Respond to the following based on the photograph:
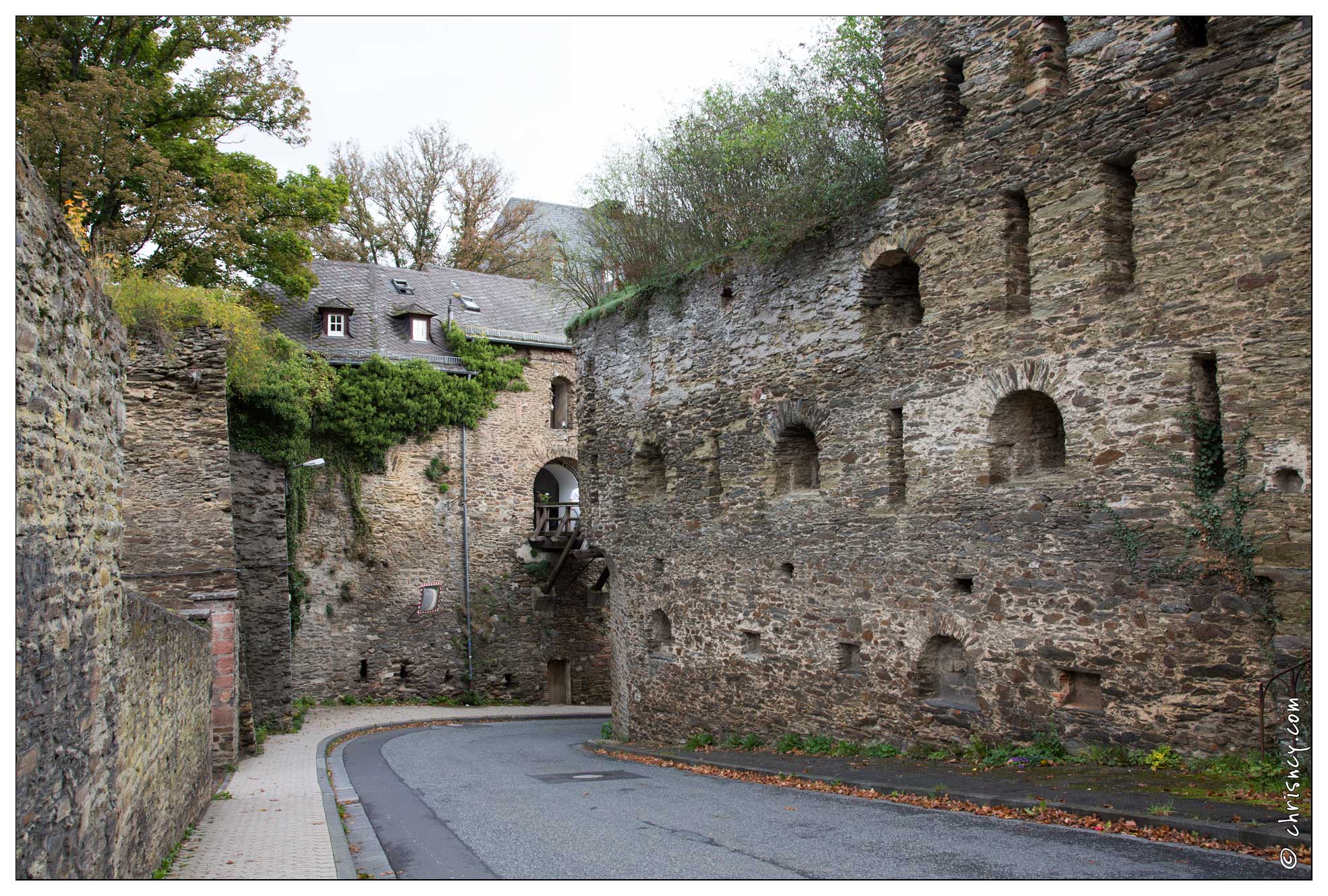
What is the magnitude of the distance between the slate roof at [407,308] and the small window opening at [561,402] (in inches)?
43.2

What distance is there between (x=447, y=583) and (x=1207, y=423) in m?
20.9

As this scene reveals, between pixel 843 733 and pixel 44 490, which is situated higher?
pixel 44 490

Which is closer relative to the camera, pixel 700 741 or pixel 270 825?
pixel 270 825

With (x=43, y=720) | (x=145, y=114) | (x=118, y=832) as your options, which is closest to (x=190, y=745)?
(x=118, y=832)

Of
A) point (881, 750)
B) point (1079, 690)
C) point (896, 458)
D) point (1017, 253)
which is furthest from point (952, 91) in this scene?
point (881, 750)

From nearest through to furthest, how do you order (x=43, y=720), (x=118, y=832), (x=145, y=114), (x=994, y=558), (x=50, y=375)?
(x=43, y=720), (x=50, y=375), (x=118, y=832), (x=994, y=558), (x=145, y=114)

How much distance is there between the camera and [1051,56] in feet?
39.3

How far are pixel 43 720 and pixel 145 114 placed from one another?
1987cm

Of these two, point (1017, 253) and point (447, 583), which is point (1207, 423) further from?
point (447, 583)

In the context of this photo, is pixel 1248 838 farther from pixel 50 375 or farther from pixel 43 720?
pixel 50 375

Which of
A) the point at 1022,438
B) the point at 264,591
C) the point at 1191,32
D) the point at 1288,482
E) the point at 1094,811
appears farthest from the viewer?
the point at 264,591

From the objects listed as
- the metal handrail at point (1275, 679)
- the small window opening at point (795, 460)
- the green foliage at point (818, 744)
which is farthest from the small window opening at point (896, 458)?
the metal handrail at point (1275, 679)

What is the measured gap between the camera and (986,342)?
1248 cm

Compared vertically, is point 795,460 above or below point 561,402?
below
